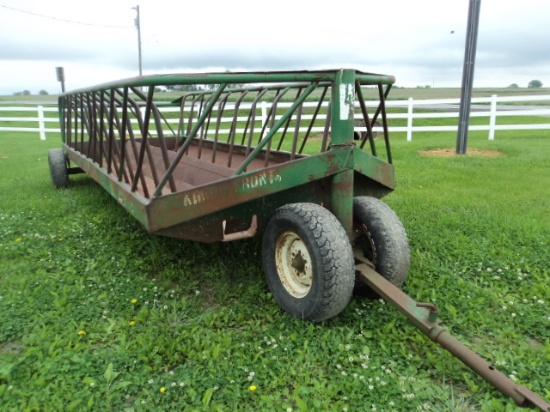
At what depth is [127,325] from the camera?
3.22 m

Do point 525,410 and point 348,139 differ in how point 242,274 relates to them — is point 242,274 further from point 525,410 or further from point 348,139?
point 525,410

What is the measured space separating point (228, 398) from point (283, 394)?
289mm

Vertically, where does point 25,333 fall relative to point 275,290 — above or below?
below

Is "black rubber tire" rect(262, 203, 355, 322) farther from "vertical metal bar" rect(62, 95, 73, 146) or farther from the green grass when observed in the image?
"vertical metal bar" rect(62, 95, 73, 146)

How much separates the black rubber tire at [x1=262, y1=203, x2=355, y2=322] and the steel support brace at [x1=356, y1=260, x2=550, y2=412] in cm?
21

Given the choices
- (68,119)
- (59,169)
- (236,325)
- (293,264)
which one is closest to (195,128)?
(293,264)

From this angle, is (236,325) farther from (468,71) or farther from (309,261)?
(468,71)

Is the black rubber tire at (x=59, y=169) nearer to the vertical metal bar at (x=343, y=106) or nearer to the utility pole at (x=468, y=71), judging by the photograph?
the vertical metal bar at (x=343, y=106)

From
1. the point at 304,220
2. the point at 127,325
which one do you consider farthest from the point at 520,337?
the point at 127,325

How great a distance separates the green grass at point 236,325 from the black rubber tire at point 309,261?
0.51ft

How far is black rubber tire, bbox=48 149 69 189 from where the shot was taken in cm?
729

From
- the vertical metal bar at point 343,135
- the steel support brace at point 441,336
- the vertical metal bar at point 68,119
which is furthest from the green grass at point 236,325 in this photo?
the vertical metal bar at point 68,119

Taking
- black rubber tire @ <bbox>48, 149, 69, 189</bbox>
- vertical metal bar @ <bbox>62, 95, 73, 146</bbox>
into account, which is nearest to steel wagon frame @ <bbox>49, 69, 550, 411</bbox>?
vertical metal bar @ <bbox>62, 95, 73, 146</bbox>

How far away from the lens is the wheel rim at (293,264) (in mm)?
3146
